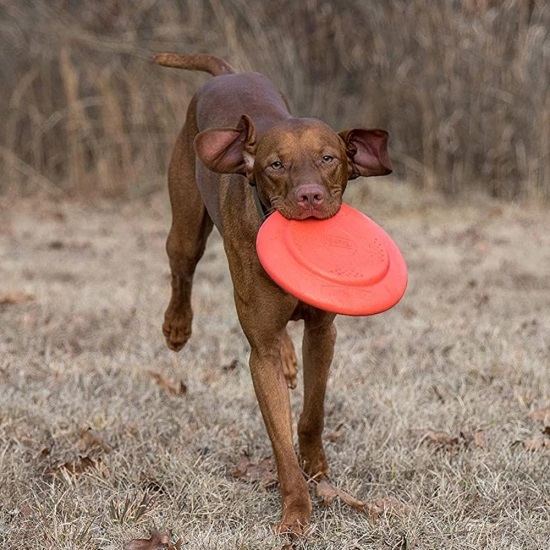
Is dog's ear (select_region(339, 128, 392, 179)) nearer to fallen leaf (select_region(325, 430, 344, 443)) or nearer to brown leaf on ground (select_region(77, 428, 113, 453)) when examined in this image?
fallen leaf (select_region(325, 430, 344, 443))

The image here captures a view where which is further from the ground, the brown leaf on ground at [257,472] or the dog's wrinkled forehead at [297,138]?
the dog's wrinkled forehead at [297,138]

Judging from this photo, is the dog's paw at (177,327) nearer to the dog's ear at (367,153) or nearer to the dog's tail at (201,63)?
the dog's tail at (201,63)

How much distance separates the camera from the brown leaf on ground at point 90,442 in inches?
158

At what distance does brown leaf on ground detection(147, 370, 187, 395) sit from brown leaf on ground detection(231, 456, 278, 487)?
82 cm

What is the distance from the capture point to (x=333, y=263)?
3.46 m

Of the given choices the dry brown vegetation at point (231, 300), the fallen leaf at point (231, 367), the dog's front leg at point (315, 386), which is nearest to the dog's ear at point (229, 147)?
the dog's front leg at point (315, 386)

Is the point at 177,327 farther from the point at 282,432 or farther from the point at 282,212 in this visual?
the point at 282,212

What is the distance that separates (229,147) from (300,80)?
8102 millimetres

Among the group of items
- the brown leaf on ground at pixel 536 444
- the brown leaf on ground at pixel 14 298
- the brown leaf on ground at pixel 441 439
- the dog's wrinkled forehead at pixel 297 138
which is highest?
the dog's wrinkled forehead at pixel 297 138

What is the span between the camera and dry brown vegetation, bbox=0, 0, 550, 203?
11016mm

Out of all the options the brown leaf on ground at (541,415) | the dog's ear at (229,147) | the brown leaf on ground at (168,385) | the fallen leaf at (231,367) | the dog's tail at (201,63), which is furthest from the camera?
the fallen leaf at (231,367)

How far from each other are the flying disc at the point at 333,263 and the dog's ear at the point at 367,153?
0.50 feet

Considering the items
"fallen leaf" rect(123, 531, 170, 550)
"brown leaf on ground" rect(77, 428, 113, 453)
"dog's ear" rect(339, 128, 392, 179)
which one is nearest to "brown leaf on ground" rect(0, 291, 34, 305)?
"brown leaf on ground" rect(77, 428, 113, 453)

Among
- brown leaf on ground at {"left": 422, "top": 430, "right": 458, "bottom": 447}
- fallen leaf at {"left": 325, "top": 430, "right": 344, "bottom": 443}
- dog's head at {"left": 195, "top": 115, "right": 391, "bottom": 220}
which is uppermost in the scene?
dog's head at {"left": 195, "top": 115, "right": 391, "bottom": 220}
